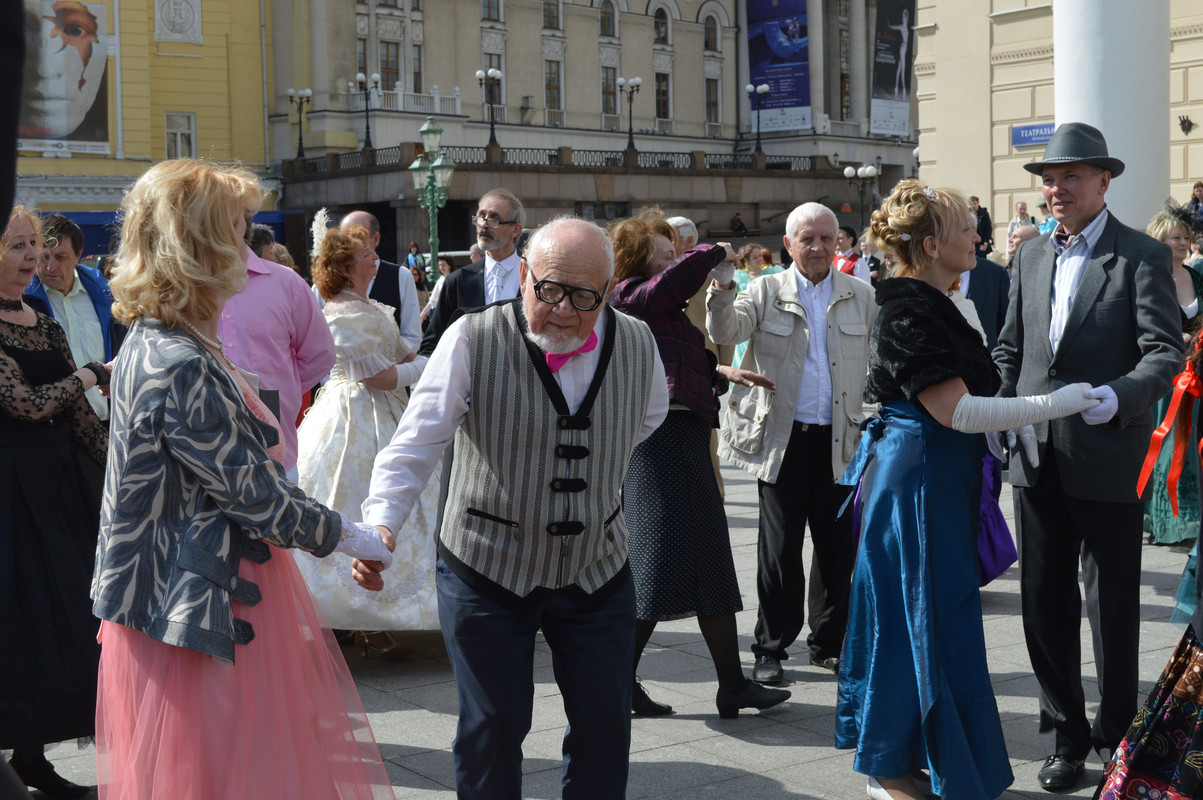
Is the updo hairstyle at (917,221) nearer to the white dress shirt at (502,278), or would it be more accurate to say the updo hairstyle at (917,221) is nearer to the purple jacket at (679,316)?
the purple jacket at (679,316)

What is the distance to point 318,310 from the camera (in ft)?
17.7

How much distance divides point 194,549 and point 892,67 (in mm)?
58852

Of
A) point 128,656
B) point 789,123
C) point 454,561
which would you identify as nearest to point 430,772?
point 454,561

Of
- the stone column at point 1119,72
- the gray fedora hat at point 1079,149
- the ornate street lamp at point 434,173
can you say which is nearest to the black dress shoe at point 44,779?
the gray fedora hat at point 1079,149

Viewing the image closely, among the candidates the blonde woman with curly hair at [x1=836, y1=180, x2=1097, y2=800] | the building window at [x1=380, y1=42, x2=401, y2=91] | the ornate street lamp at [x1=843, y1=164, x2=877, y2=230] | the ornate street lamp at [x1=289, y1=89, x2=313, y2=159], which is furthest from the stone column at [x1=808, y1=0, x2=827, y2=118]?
the blonde woman with curly hair at [x1=836, y1=180, x2=1097, y2=800]

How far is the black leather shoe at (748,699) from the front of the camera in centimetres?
514

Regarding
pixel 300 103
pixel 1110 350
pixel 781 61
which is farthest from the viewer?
pixel 781 61

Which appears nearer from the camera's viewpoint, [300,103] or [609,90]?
[300,103]

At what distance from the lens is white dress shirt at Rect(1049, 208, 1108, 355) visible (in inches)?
177

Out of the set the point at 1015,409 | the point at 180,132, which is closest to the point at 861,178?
the point at 180,132

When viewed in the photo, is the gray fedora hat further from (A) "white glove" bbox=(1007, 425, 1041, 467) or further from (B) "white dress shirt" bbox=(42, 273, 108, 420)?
(B) "white dress shirt" bbox=(42, 273, 108, 420)

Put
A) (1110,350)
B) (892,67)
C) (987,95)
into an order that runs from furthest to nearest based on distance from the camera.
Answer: (892,67) → (987,95) → (1110,350)

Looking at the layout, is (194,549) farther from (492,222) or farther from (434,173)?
(434,173)

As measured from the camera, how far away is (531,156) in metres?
45.2
